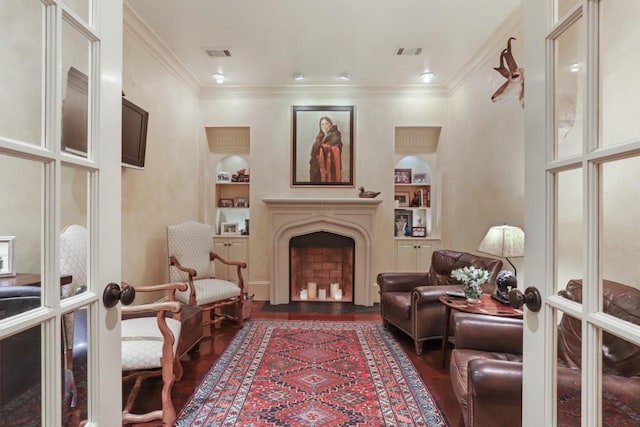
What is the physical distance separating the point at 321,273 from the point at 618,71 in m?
4.23

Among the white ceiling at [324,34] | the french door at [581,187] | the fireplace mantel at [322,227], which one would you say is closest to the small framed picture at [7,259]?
the french door at [581,187]

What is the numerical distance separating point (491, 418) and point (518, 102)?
99.8 inches

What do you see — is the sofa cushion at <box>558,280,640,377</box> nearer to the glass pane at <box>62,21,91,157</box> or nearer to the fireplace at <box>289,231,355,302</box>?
the glass pane at <box>62,21,91,157</box>

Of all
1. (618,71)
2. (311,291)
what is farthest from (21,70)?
(311,291)

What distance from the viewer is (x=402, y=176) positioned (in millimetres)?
4633

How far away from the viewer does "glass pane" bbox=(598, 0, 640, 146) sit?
2.01ft

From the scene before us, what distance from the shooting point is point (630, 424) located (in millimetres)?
639

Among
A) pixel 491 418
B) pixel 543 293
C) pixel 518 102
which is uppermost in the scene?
pixel 518 102

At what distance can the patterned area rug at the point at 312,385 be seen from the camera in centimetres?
191

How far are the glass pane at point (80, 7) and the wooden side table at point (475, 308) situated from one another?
2.56 m

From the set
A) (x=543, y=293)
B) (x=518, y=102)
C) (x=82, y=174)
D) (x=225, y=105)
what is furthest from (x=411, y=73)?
(x=82, y=174)

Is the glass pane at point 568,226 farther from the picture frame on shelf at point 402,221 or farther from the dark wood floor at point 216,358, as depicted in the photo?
the picture frame on shelf at point 402,221

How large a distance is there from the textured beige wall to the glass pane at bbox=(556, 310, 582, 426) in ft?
9.90

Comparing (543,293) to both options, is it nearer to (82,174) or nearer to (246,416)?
(82,174)
